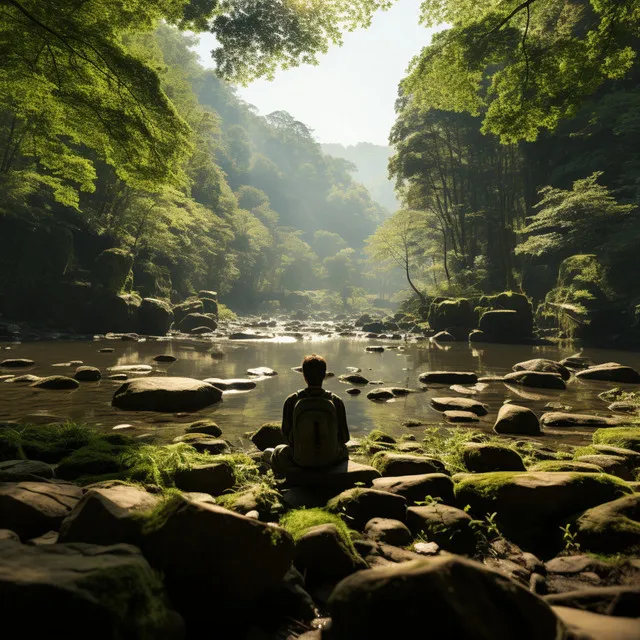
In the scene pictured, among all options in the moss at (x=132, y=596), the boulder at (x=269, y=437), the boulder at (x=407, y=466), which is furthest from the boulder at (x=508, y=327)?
the moss at (x=132, y=596)

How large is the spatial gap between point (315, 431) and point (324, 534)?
136 centimetres

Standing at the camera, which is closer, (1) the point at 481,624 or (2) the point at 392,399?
(1) the point at 481,624

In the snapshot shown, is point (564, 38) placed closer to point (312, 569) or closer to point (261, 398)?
point (261, 398)

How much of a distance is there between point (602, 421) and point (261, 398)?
706cm

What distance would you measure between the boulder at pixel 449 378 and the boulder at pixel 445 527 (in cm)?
974

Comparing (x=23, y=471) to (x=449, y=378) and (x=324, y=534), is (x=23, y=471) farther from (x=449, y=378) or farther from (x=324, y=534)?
(x=449, y=378)

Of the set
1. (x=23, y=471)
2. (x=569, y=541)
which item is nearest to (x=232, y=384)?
(x=23, y=471)

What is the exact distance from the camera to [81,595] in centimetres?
150

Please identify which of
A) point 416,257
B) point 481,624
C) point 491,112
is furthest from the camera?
point 416,257

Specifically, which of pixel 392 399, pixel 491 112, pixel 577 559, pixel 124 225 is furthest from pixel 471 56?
pixel 124 225

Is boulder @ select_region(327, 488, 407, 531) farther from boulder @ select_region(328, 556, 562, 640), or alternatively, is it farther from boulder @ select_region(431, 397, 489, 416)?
boulder @ select_region(431, 397, 489, 416)

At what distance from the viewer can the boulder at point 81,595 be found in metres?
1.46

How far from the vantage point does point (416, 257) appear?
6219 centimetres

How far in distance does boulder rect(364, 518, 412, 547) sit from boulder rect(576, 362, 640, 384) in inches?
474
